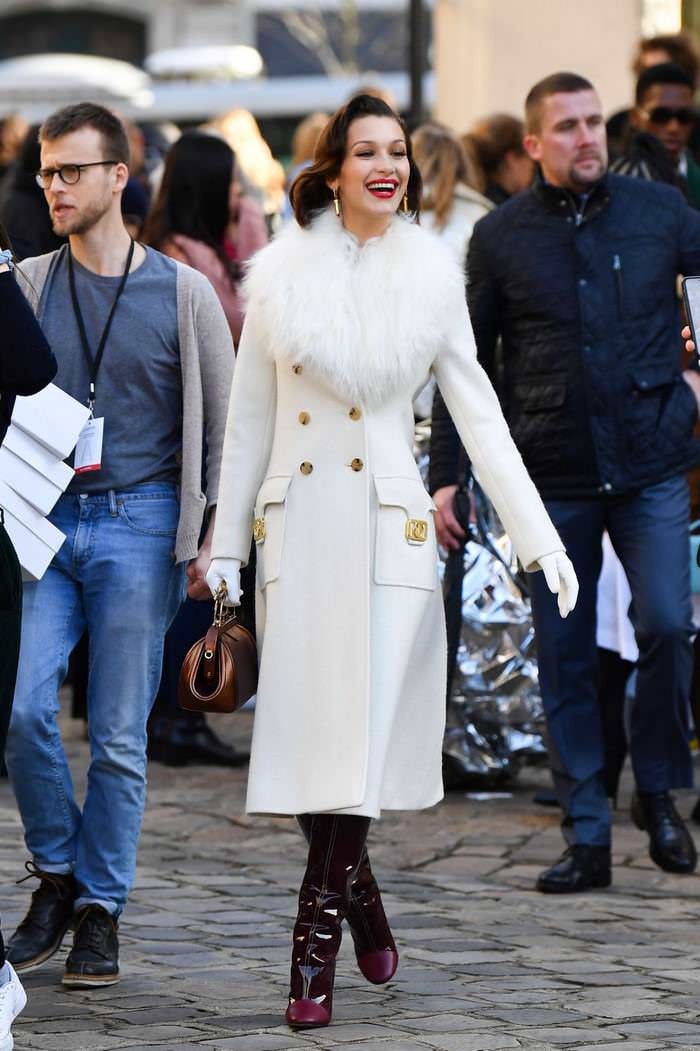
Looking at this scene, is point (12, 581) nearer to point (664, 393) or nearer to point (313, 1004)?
point (313, 1004)

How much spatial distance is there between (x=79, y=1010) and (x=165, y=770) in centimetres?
367

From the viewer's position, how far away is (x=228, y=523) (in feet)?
17.1

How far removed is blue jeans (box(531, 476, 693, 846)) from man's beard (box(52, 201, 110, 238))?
177cm

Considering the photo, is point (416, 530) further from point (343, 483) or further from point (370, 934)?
point (370, 934)

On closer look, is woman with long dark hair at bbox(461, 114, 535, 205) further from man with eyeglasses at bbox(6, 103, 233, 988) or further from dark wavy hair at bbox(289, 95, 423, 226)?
dark wavy hair at bbox(289, 95, 423, 226)

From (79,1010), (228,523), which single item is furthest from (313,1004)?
(228,523)

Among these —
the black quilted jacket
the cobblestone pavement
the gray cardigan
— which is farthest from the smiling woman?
the cobblestone pavement

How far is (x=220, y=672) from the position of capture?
5.03 meters

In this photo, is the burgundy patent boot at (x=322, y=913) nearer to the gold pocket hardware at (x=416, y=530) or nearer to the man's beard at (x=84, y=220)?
the gold pocket hardware at (x=416, y=530)

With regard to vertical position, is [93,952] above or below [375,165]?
below

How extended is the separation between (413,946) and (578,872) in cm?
91

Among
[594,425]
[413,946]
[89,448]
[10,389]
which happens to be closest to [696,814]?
[594,425]

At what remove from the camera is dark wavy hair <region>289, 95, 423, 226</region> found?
5262 millimetres

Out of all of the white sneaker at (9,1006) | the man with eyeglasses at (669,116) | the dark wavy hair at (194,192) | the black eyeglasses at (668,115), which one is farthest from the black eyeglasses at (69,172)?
the black eyeglasses at (668,115)
